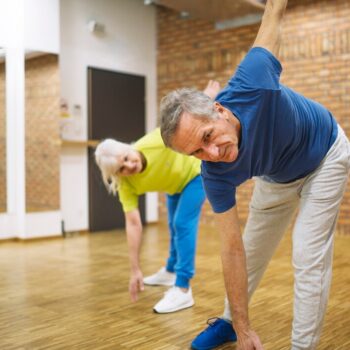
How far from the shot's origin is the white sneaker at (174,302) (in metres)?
2.35

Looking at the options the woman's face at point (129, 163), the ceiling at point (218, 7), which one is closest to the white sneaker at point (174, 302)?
the woman's face at point (129, 163)

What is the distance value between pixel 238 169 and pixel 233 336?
2.69 feet

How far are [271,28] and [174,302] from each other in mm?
1414

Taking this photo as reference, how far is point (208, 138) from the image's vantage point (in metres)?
1.30

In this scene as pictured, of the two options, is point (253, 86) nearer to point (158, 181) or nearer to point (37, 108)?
point (158, 181)

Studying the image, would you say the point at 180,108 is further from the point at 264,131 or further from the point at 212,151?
the point at 264,131

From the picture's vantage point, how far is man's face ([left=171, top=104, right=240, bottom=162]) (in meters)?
1.28

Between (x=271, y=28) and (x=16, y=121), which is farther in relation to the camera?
(x=16, y=121)

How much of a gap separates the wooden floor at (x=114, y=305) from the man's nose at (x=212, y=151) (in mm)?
918

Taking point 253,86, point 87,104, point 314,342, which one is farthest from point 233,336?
point 87,104

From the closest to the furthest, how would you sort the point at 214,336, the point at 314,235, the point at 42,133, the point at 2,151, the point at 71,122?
1. the point at 314,235
2. the point at 214,336
3. the point at 2,151
4. the point at 42,133
5. the point at 71,122

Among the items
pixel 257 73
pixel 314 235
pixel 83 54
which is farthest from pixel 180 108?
pixel 83 54

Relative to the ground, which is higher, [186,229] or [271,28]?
[271,28]

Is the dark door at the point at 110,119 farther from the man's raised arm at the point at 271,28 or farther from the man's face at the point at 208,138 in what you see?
the man's face at the point at 208,138
